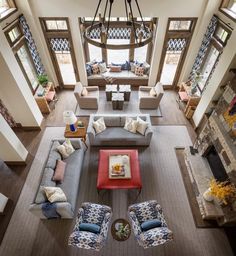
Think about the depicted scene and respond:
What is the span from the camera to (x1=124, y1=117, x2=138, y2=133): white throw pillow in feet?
18.4

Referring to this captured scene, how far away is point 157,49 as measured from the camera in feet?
22.5

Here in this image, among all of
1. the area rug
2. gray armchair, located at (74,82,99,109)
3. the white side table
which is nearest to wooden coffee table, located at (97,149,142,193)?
the area rug

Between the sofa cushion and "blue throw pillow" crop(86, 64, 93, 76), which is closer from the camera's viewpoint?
the sofa cushion

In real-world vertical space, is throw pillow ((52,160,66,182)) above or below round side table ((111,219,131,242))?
above

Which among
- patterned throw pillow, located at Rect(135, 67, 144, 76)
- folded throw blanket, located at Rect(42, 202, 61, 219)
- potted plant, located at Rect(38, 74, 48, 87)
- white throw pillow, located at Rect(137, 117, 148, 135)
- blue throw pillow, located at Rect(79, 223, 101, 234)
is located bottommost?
blue throw pillow, located at Rect(79, 223, 101, 234)

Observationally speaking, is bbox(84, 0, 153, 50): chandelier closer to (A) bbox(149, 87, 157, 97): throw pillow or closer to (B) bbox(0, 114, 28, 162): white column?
(B) bbox(0, 114, 28, 162): white column

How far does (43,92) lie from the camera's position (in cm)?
680

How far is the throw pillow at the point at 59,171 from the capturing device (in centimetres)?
440

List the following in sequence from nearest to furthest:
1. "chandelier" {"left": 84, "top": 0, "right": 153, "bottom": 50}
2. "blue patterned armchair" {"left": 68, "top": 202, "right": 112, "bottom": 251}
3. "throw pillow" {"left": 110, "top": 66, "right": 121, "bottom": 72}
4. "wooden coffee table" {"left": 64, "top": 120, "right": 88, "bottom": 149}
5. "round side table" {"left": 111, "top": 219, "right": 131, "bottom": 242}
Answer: "chandelier" {"left": 84, "top": 0, "right": 153, "bottom": 50}
"blue patterned armchair" {"left": 68, "top": 202, "right": 112, "bottom": 251}
"round side table" {"left": 111, "top": 219, "right": 131, "bottom": 242}
"wooden coffee table" {"left": 64, "top": 120, "right": 88, "bottom": 149}
"throw pillow" {"left": 110, "top": 66, "right": 121, "bottom": 72}

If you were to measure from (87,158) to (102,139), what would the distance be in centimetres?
73

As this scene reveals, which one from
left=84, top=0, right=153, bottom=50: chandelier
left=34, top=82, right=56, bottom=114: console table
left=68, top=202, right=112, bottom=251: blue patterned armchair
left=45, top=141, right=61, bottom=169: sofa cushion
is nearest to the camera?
left=84, top=0, right=153, bottom=50: chandelier

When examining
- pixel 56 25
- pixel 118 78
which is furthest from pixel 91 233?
pixel 56 25

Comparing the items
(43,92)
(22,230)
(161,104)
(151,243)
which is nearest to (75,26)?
(43,92)

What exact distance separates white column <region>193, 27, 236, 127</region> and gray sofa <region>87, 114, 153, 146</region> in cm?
187
